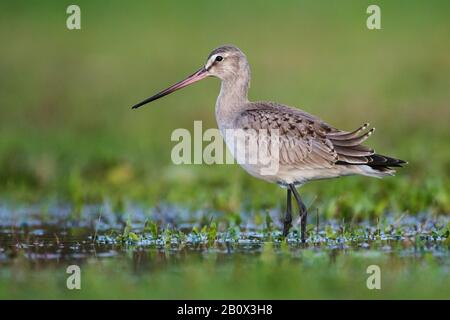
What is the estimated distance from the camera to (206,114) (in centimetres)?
1673

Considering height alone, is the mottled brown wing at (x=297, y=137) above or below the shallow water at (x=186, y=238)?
above

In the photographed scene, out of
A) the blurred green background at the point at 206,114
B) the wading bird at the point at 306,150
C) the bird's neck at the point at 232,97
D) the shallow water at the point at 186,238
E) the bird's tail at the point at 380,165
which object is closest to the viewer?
the blurred green background at the point at 206,114

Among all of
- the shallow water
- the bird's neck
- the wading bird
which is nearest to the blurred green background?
the shallow water

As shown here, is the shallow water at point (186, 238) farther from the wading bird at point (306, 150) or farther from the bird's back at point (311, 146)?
the bird's back at point (311, 146)

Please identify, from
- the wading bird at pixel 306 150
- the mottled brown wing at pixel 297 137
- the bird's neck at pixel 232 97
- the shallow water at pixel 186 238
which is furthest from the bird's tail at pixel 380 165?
the bird's neck at pixel 232 97

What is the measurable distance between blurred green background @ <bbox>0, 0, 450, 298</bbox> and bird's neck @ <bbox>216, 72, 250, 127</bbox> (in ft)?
3.70

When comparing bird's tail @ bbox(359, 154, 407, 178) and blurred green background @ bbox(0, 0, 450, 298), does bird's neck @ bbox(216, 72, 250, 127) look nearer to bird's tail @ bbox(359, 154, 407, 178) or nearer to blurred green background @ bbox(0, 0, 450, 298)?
blurred green background @ bbox(0, 0, 450, 298)

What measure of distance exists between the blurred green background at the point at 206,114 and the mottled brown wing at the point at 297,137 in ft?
2.25

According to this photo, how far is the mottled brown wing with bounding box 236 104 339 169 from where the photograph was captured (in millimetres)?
9680

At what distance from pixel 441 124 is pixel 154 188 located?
218 inches

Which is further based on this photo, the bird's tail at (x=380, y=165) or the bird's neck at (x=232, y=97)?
the bird's neck at (x=232, y=97)

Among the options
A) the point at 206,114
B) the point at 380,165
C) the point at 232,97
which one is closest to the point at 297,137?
the point at 380,165

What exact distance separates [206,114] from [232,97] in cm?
629

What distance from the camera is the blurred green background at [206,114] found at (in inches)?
306
